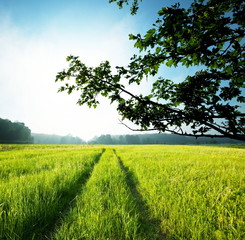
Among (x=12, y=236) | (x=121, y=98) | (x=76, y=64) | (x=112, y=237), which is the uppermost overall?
(x=76, y=64)

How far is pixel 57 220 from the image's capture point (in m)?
1.89

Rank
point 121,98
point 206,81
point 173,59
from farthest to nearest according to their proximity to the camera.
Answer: point 121,98, point 206,81, point 173,59

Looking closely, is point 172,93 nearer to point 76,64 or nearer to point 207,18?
point 207,18

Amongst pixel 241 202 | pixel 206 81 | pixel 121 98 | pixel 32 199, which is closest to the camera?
pixel 206 81

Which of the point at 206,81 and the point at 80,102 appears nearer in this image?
the point at 206,81

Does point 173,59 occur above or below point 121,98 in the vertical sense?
above

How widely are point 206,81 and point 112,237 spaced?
8.44ft

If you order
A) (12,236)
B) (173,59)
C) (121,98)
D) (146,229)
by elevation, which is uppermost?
(173,59)

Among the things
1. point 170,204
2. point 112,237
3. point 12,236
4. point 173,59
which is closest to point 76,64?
point 173,59

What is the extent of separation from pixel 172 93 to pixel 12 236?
2.99 m

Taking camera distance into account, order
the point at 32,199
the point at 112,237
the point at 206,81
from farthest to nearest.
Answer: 1. the point at 32,199
2. the point at 206,81
3. the point at 112,237

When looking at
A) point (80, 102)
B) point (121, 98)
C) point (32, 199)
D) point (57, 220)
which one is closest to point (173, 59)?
point (121, 98)

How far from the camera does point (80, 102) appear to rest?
233cm

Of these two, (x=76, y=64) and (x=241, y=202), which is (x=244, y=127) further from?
(x=76, y=64)
